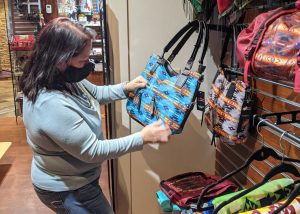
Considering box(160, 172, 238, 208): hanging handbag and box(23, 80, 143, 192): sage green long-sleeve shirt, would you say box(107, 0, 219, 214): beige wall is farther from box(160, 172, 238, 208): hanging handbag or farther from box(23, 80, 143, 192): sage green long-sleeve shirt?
box(23, 80, 143, 192): sage green long-sleeve shirt

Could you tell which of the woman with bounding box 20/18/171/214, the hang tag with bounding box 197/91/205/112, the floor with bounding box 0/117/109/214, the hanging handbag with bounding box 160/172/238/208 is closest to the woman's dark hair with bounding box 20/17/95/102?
the woman with bounding box 20/18/171/214

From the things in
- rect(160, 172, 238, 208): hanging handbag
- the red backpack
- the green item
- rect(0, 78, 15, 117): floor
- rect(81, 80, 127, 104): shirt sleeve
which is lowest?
rect(0, 78, 15, 117): floor

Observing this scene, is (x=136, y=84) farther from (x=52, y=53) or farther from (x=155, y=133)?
(x=52, y=53)

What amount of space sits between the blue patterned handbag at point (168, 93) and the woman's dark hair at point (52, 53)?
→ 1.39ft

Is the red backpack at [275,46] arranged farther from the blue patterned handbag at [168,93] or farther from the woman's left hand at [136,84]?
the woman's left hand at [136,84]

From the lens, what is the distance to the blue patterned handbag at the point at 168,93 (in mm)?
1499

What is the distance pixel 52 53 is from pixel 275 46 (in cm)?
83

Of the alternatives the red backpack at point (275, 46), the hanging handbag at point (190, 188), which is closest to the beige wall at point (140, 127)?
the hanging handbag at point (190, 188)

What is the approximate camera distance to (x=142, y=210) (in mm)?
2203

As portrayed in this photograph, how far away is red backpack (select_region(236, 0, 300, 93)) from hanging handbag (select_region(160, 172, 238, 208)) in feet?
2.16

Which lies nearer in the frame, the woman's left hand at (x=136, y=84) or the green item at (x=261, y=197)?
the green item at (x=261, y=197)

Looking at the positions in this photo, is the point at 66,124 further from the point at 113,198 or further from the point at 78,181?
the point at 113,198

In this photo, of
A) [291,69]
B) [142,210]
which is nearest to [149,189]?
[142,210]

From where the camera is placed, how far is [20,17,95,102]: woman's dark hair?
4.38 ft
